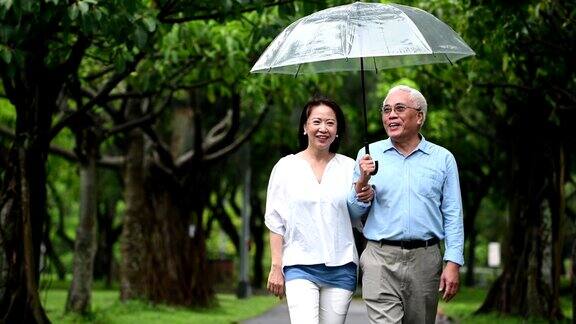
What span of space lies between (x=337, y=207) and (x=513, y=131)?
15181mm

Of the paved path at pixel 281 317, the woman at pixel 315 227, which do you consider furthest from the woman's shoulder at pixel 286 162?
the paved path at pixel 281 317

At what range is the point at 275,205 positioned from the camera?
7.06 m

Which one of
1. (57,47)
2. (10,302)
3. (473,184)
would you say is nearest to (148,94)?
(57,47)

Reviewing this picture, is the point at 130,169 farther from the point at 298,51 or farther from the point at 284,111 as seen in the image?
the point at 298,51

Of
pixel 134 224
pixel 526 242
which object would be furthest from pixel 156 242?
pixel 526 242

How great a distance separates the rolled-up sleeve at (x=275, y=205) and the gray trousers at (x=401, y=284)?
2.01 feet

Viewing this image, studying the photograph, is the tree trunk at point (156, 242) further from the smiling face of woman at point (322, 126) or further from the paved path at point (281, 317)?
the smiling face of woman at point (322, 126)

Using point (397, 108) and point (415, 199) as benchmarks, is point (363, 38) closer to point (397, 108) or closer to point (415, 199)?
point (397, 108)

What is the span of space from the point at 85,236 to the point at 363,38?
41.5ft

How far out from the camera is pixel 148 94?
15.8 meters

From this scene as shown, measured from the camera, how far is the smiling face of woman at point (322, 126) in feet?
23.0

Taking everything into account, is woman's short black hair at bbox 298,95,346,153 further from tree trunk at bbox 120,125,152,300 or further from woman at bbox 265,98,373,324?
tree trunk at bbox 120,125,152,300

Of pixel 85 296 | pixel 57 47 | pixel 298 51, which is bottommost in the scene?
pixel 85 296

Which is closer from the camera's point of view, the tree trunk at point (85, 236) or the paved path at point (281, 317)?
the tree trunk at point (85, 236)
